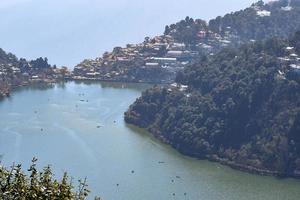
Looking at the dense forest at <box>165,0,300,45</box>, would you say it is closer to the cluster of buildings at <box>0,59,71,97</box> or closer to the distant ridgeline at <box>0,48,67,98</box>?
the cluster of buildings at <box>0,59,71,97</box>

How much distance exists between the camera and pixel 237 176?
91.5ft

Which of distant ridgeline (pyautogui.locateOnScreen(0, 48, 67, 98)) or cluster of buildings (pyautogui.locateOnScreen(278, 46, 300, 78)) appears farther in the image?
distant ridgeline (pyautogui.locateOnScreen(0, 48, 67, 98))

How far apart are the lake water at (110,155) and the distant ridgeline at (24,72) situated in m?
5.65

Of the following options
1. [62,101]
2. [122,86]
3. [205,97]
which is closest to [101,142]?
[205,97]

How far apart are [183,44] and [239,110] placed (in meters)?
22.2

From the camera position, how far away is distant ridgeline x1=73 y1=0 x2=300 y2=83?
2036 inches

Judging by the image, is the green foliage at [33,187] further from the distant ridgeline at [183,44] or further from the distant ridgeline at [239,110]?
the distant ridgeline at [183,44]

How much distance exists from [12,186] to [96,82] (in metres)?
43.2

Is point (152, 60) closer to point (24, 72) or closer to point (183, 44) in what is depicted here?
point (183, 44)

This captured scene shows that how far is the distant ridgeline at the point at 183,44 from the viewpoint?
2036 inches

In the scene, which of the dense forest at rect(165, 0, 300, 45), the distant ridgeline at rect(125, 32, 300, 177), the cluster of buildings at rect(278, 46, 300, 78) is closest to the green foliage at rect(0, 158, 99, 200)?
the distant ridgeline at rect(125, 32, 300, 177)

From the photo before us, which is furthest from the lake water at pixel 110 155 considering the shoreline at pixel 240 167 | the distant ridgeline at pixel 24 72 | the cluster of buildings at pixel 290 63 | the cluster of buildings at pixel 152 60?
the cluster of buildings at pixel 152 60

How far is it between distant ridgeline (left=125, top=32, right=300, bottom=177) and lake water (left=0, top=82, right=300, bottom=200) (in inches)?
32.2

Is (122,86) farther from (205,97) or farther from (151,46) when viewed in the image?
(205,97)
